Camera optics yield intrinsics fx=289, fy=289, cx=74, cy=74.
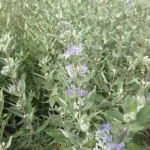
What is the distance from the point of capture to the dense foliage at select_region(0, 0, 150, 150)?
4.23ft

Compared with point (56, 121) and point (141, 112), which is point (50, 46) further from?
point (141, 112)

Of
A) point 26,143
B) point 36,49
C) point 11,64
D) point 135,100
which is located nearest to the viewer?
point 135,100

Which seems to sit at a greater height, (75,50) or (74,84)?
(75,50)

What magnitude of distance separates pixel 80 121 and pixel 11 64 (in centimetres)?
51

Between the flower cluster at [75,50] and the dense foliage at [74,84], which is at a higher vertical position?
the flower cluster at [75,50]

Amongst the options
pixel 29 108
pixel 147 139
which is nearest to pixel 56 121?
pixel 29 108

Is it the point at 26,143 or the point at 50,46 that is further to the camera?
the point at 50,46

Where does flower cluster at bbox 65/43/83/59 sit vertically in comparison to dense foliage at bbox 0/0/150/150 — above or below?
above

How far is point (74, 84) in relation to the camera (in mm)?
1527

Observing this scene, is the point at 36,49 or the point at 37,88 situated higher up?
the point at 36,49

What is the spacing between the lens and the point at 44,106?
7.41 feet

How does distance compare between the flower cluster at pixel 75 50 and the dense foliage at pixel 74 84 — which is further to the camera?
the flower cluster at pixel 75 50

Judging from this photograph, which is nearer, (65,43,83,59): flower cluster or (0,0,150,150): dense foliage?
(0,0,150,150): dense foliage

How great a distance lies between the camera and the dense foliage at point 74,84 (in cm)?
129
